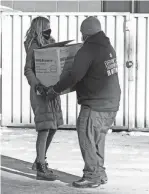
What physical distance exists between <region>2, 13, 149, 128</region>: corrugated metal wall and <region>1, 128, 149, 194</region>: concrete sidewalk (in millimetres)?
458

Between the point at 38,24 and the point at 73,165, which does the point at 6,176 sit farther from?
the point at 38,24

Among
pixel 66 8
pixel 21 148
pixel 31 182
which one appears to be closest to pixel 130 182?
pixel 31 182

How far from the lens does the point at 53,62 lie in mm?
6570

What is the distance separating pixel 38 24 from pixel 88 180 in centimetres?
182

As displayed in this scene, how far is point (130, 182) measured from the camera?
6.55m

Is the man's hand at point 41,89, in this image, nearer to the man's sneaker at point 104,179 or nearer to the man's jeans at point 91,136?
the man's jeans at point 91,136

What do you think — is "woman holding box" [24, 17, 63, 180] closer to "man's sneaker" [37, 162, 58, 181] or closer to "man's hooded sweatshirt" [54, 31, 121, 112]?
"man's sneaker" [37, 162, 58, 181]

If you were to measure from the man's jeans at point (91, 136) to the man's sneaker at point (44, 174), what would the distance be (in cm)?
50

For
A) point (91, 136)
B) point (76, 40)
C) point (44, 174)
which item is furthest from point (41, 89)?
point (76, 40)

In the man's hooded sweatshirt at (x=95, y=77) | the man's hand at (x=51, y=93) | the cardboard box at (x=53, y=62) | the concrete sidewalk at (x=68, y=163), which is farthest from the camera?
the cardboard box at (x=53, y=62)

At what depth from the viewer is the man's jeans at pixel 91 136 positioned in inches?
247

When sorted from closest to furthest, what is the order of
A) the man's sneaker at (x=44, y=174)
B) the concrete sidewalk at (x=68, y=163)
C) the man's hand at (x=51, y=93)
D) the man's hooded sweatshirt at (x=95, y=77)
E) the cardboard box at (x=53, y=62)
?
the man's hooded sweatshirt at (x=95, y=77) < the concrete sidewalk at (x=68, y=163) < the man's hand at (x=51, y=93) < the cardboard box at (x=53, y=62) < the man's sneaker at (x=44, y=174)

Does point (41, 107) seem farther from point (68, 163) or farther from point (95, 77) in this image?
point (68, 163)

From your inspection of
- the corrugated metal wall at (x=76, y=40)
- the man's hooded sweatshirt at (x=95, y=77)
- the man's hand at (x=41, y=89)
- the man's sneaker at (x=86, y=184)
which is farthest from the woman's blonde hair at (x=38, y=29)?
the corrugated metal wall at (x=76, y=40)
